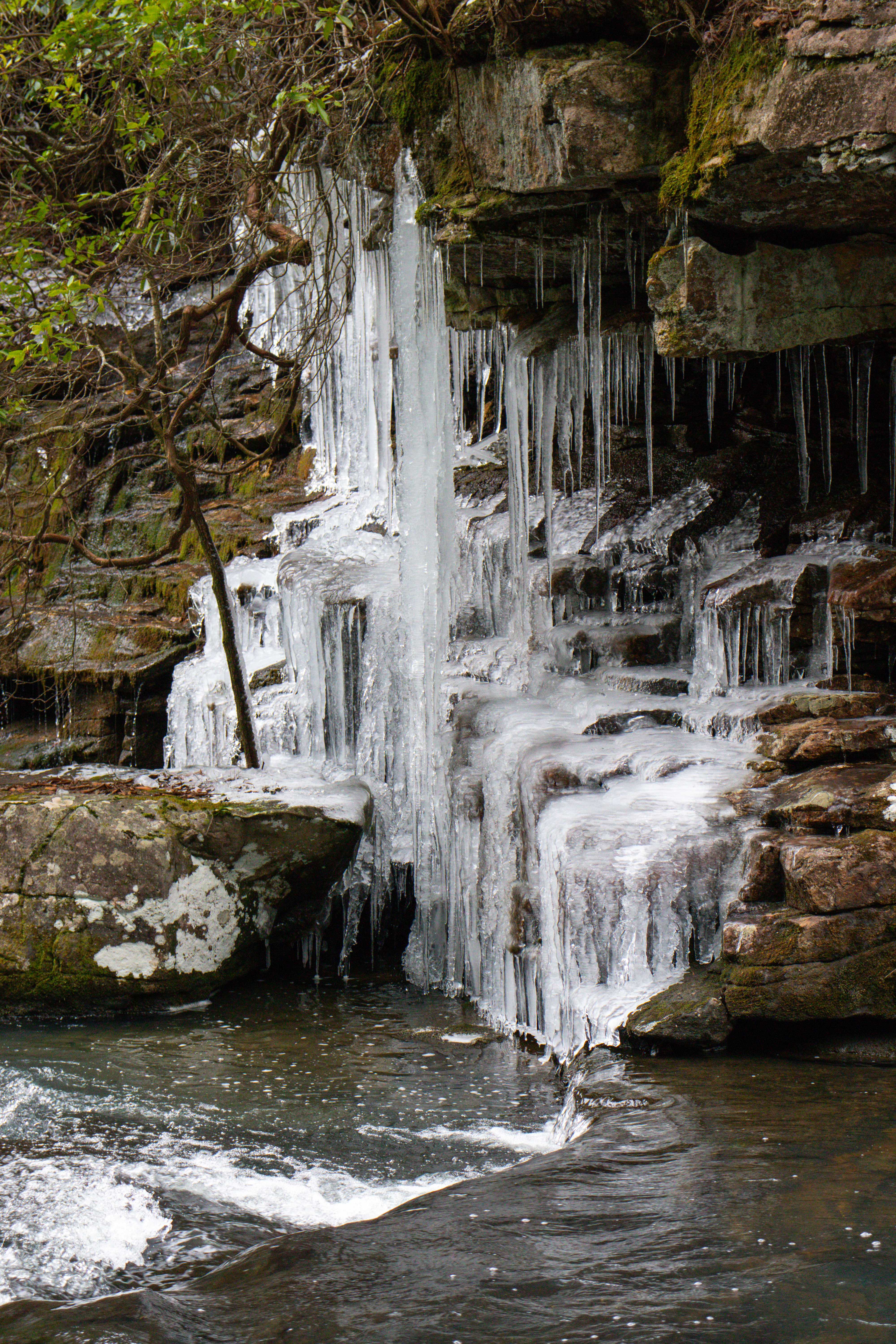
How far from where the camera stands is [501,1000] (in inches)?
289

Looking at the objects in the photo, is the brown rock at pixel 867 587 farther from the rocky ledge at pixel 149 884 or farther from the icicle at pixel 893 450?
the rocky ledge at pixel 149 884

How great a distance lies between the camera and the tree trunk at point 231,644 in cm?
879

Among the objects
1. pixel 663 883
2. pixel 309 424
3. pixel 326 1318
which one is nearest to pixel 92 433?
pixel 309 424

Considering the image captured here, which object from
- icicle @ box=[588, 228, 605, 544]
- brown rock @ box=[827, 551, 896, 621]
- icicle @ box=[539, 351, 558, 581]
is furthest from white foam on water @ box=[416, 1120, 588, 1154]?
icicle @ box=[539, 351, 558, 581]

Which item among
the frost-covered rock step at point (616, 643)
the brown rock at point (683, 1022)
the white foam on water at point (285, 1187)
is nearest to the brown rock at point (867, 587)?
the frost-covered rock step at point (616, 643)

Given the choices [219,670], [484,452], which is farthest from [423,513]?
[484,452]

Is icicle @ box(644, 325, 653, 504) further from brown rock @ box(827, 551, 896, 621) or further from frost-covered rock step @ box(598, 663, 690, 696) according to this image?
brown rock @ box(827, 551, 896, 621)

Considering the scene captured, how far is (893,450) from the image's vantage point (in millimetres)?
8852

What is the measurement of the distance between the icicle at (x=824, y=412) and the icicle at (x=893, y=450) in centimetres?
46

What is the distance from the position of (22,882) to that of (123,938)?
73cm

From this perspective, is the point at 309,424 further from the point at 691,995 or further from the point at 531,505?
the point at 691,995

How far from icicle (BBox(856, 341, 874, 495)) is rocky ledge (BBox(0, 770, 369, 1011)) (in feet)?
15.6

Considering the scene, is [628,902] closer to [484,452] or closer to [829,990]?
[829,990]

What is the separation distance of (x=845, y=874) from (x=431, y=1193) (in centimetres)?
239
